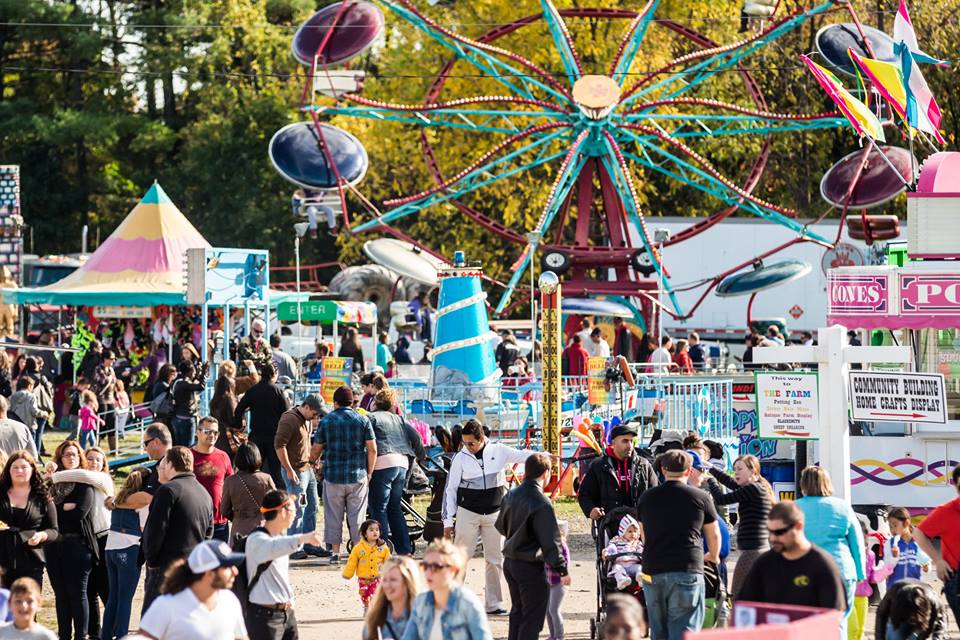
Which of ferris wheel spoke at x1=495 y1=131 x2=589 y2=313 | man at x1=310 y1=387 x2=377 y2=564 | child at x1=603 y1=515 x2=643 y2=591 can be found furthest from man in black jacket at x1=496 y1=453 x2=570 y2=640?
ferris wheel spoke at x1=495 y1=131 x2=589 y2=313

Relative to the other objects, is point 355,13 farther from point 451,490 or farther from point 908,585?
point 908,585

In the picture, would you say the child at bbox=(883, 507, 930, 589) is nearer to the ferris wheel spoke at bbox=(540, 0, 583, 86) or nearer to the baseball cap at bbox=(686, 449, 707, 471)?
the baseball cap at bbox=(686, 449, 707, 471)

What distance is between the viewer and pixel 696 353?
27578 mm

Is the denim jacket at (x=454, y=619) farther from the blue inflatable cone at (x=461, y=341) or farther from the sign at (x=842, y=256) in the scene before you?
the sign at (x=842, y=256)

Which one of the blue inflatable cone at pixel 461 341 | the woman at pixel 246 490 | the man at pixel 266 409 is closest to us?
the woman at pixel 246 490

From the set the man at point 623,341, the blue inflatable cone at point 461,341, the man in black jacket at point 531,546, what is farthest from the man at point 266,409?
the man at point 623,341

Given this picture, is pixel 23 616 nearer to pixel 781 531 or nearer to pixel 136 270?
pixel 781 531

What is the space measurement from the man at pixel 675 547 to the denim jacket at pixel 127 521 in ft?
11.1

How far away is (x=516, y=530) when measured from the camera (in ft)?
33.9

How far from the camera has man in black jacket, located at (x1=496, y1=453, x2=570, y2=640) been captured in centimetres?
1030

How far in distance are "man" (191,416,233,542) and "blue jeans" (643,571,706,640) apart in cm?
323

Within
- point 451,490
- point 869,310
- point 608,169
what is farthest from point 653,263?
point 451,490

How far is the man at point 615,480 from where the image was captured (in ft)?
37.3

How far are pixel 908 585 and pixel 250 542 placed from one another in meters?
3.56
